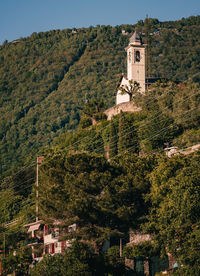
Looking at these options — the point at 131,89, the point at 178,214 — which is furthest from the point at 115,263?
the point at 131,89

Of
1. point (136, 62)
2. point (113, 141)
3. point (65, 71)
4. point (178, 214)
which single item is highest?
point (65, 71)

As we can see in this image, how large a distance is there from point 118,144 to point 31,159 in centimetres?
2781

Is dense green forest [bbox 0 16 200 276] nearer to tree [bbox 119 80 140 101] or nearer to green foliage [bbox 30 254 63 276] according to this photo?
green foliage [bbox 30 254 63 276]

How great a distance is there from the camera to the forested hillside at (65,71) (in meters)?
126

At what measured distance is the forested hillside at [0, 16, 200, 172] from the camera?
125938mm

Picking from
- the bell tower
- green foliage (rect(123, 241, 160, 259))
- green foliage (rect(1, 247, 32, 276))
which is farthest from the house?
the bell tower

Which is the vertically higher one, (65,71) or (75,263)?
(65,71)

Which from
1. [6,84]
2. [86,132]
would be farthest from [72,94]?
[86,132]

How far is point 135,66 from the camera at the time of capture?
75.4m

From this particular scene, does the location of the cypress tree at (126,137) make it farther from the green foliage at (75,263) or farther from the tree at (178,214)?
the green foliage at (75,263)

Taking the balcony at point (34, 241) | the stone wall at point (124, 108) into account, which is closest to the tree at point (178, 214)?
the balcony at point (34, 241)

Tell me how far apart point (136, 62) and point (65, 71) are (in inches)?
3540

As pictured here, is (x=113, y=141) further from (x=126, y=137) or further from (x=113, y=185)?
(x=113, y=185)

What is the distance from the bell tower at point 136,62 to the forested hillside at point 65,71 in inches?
1228
